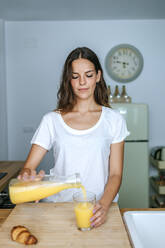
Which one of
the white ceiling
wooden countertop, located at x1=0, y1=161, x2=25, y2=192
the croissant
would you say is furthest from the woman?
the white ceiling

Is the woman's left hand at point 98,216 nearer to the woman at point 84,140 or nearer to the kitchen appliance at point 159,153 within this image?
the woman at point 84,140

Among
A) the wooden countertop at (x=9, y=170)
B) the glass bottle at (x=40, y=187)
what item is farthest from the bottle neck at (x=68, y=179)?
Result: the wooden countertop at (x=9, y=170)

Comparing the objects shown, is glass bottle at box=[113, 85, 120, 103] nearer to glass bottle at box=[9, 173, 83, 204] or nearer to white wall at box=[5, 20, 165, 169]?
white wall at box=[5, 20, 165, 169]

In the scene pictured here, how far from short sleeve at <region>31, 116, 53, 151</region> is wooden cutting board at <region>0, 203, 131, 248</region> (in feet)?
1.08

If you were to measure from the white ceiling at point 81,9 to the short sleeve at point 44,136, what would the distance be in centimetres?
184

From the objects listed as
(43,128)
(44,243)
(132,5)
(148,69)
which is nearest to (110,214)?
(44,243)

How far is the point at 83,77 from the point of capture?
137 centimetres

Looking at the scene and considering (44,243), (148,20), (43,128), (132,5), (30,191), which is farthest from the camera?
(148,20)

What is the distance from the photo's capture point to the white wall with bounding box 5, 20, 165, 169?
3.48 meters

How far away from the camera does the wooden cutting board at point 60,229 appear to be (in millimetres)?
856

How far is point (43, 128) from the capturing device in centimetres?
141

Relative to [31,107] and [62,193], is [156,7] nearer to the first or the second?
[31,107]

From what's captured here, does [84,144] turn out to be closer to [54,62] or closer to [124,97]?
[124,97]

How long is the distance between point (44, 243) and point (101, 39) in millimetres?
3014
